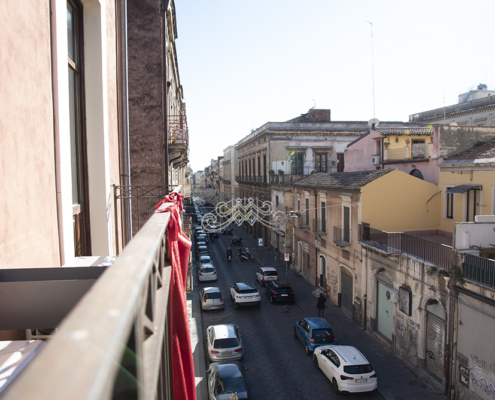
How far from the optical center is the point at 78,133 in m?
5.09

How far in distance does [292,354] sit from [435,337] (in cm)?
547

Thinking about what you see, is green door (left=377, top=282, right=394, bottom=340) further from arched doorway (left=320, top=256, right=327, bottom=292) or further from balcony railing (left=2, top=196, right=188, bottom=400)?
balcony railing (left=2, top=196, right=188, bottom=400)

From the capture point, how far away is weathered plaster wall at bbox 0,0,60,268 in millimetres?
2691

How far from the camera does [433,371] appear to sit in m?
13.0

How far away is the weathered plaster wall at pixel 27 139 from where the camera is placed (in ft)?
8.83

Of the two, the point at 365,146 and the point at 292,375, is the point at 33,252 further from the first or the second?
the point at 365,146

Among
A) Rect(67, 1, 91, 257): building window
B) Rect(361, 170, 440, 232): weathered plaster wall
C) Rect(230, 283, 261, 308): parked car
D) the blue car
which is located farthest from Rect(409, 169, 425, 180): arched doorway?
Rect(67, 1, 91, 257): building window

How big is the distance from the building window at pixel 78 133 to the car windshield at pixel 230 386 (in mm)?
7771

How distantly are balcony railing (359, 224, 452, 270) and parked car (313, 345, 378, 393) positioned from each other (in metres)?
4.12

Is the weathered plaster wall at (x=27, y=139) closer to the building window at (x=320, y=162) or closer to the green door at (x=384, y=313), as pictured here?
the green door at (x=384, y=313)

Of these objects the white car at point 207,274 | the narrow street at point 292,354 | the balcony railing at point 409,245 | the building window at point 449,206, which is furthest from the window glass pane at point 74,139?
the white car at point 207,274

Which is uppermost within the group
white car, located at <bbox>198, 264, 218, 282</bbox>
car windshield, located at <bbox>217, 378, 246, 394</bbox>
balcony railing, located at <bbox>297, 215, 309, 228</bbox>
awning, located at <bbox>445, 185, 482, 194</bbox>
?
awning, located at <bbox>445, 185, 482, 194</bbox>

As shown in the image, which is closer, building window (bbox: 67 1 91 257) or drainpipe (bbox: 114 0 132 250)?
building window (bbox: 67 1 91 257)

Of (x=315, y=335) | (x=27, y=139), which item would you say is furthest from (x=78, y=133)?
(x=315, y=335)
